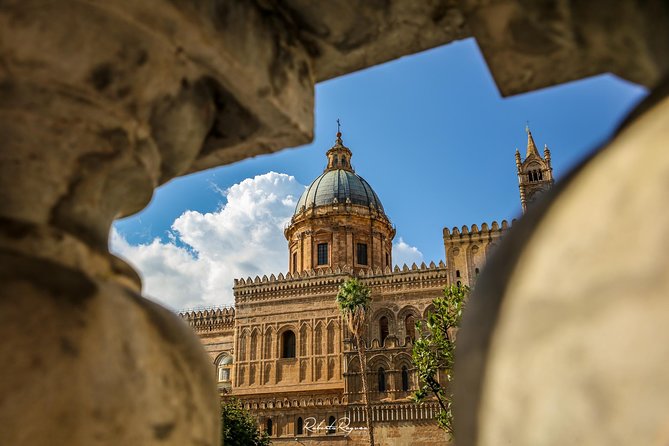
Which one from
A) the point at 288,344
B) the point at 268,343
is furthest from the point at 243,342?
the point at 288,344

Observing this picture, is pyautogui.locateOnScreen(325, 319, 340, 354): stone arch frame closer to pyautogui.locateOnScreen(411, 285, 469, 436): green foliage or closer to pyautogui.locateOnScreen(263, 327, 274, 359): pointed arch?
pyautogui.locateOnScreen(263, 327, 274, 359): pointed arch

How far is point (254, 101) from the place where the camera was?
4.43 ft

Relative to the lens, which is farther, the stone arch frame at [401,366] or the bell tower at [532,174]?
the bell tower at [532,174]

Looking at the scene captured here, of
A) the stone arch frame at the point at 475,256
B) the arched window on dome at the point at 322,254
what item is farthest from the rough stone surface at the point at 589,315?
the arched window on dome at the point at 322,254

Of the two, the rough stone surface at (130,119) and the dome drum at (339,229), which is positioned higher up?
the dome drum at (339,229)

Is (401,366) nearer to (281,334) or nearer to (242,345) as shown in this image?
(281,334)

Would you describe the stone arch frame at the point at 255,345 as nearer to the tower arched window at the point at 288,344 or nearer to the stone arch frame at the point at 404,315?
the tower arched window at the point at 288,344

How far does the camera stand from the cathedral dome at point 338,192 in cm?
3799

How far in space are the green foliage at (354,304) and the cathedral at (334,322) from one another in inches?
42.7

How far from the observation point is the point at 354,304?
93.8 ft

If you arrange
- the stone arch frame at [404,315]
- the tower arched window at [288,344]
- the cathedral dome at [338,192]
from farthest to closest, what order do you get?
the cathedral dome at [338,192], the tower arched window at [288,344], the stone arch frame at [404,315]

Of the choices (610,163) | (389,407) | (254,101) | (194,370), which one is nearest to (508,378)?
Answer: (610,163)

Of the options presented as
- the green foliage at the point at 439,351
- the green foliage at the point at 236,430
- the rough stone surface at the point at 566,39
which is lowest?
the rough stone surface at the point at 566,39

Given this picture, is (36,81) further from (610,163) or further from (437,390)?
(437,390)
